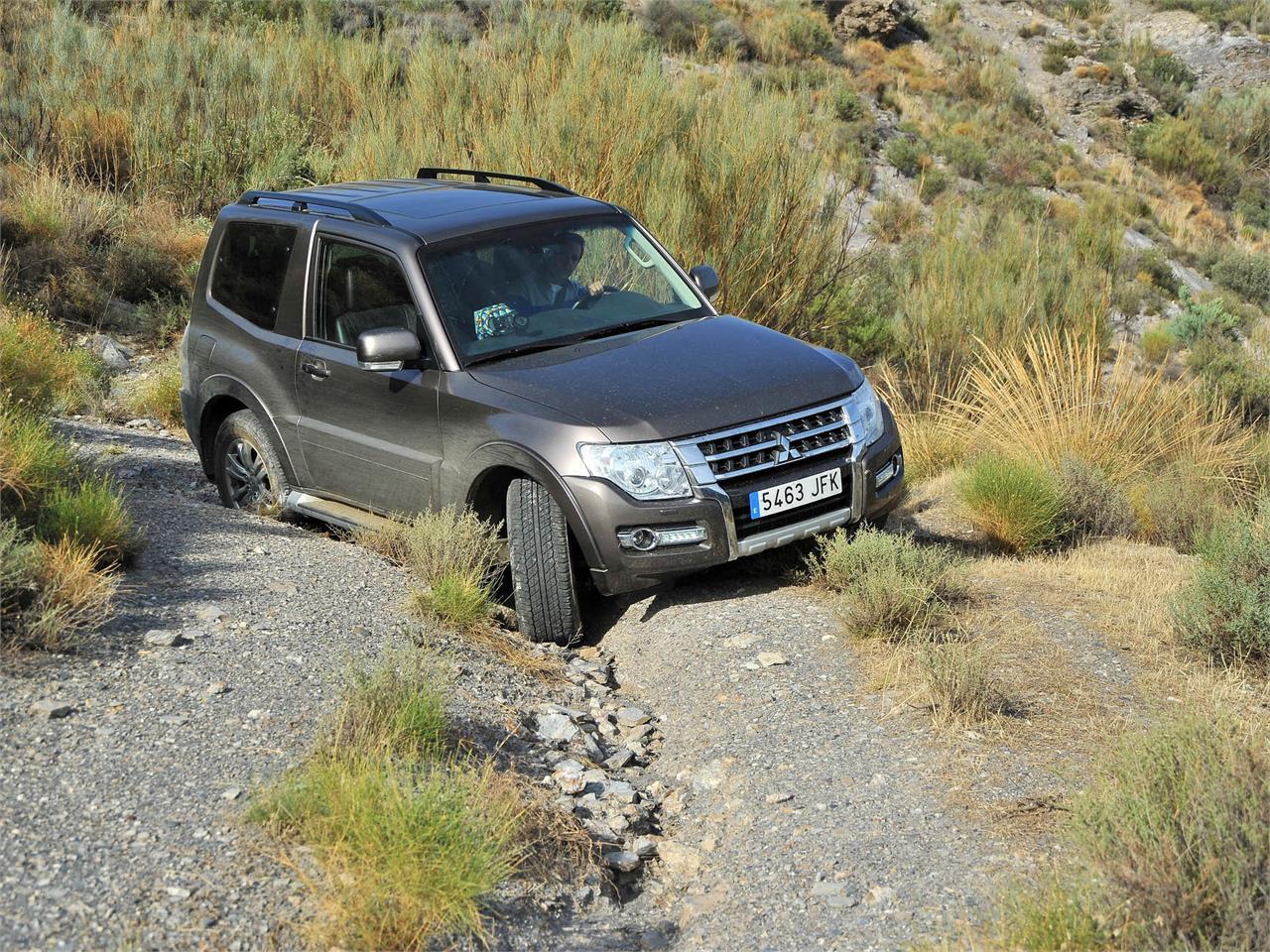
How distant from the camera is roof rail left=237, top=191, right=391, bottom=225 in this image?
6562mm

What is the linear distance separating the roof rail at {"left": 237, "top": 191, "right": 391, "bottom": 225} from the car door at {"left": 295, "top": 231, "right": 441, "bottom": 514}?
0.15 m

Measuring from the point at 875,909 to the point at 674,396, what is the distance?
8.33ft

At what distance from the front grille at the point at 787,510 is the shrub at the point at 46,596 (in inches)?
101

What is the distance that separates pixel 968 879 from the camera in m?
3.76

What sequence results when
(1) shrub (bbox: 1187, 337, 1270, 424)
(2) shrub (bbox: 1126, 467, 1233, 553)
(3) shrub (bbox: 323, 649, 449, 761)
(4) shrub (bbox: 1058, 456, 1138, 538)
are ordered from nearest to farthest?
(3) shrub (bbox: 323, 649, 449, 761) → (4) shrub (bbox: 1058, 456, 1138, 538) → (2) shrub (bbox: 1126, 467, 1233, 553) → (1) shrub (bbox: 1187, 337, 1270, 424)

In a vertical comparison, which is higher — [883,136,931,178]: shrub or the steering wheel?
the steering wheel

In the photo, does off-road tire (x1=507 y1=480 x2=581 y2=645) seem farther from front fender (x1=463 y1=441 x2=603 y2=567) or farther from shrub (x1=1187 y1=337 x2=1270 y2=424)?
shrub (x1=1187 y1=337 x2=1270 y2=424)

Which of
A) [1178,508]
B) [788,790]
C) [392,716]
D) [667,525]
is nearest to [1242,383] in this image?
[1178,508]

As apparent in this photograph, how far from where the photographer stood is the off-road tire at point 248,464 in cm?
709

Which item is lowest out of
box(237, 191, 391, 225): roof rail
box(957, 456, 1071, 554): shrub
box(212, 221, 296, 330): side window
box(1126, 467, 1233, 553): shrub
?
box(1126, 467, 1233, 553): shrub

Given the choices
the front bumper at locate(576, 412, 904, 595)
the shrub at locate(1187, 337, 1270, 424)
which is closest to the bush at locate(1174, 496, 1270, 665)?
the front bumper at locate(576, 412, 904, 595)

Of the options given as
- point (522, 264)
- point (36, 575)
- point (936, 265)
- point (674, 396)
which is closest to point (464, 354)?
point (522, 264)

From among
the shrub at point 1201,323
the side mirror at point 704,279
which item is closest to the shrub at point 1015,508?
the side mirror at point 704,279

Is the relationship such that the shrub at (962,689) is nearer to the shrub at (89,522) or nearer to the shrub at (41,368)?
the shrub at (89,522)
